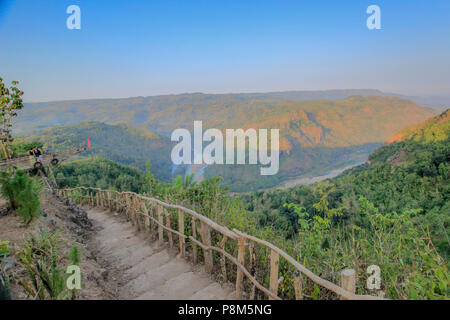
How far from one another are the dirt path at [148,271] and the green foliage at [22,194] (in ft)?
4.39

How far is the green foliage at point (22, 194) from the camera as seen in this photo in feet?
13.0

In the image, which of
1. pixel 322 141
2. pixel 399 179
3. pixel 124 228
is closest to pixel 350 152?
pixel 322 141

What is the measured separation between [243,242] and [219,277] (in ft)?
2.83

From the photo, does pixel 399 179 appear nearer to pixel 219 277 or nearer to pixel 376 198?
pixel 376 198

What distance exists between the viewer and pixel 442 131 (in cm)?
4412

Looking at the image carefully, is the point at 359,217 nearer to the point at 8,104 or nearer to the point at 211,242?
the point at 211,242

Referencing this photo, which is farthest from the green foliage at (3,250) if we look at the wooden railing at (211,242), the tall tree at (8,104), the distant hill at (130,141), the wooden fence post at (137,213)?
the distant hill at (130,141)

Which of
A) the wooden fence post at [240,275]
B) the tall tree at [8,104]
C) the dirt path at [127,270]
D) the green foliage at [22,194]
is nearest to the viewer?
the wooden fence post at [240,275]

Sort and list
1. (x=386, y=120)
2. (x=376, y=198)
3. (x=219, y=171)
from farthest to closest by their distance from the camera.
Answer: (x=386, y=120) → (x=219, y=171) → (x=376, y=198)

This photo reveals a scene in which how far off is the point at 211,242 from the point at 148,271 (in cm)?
106

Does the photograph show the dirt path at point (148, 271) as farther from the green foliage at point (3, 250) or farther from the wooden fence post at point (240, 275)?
the green foliage at point (3, 250)

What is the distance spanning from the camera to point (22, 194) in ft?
12.9

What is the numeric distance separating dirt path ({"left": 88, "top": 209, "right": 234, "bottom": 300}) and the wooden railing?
178mm

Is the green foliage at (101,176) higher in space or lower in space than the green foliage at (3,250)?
lower
